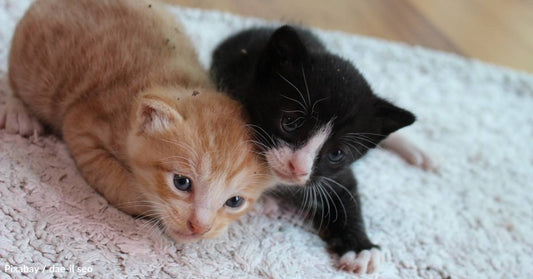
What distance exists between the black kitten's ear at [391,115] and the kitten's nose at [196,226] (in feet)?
2.07

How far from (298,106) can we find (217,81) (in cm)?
41

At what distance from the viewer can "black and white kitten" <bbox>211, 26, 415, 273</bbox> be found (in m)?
1.39

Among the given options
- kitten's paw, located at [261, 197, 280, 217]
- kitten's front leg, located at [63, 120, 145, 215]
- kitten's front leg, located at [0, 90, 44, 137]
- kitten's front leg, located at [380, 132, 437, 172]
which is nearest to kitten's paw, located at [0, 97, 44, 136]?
kitten's front leg, located at [0, 90, 44, 137]

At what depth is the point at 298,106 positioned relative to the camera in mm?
1414

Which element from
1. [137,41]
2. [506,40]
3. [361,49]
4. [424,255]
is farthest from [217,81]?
[506,40]

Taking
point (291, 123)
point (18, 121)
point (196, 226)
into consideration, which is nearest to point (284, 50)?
point (291, 123)

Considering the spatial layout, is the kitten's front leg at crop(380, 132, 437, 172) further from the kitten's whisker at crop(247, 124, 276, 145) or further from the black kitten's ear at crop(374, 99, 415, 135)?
the kitten's whisker at crop(247, 124, 276, 145)

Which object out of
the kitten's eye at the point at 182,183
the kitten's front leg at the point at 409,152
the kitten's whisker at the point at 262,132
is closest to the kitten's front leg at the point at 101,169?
the kitten's eye at the point at 182,183

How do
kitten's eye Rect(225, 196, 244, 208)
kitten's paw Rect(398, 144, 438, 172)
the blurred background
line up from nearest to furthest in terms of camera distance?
1. kitten's eye Rect(225, 196, 244, 208)
2. kitten's paw Rect(398, 144, 438, 172)
3. the blurred background

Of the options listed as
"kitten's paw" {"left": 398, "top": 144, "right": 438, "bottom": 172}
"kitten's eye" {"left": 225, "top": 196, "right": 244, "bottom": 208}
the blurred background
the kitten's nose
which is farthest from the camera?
the blurred background

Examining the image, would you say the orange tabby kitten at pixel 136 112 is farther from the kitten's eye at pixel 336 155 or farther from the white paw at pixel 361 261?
the white paw at pixel 361 261

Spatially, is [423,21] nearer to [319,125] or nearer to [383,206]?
[383,206]

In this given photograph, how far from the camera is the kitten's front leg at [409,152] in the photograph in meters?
2.12

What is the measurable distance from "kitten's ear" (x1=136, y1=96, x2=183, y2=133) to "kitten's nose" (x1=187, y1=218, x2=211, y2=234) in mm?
242
